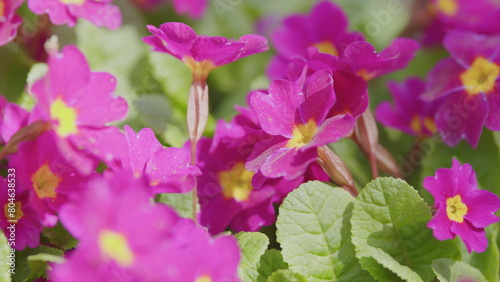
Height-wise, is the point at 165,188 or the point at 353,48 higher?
the point at 353,48

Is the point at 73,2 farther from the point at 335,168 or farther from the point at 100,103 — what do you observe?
the point at 335,168

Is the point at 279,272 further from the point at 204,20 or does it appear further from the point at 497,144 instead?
the point at 204,20

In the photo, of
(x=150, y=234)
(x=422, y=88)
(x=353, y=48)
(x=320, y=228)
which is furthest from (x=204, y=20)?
(x=150, y=234)

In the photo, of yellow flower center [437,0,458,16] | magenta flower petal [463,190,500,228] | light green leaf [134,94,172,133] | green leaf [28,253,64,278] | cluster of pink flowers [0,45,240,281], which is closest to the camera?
cluster of pink flowers [0,45,240,281]

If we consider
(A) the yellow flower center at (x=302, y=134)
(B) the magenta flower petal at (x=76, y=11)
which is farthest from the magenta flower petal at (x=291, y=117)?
(B) the magenta flower petal at (x=76, y=11)

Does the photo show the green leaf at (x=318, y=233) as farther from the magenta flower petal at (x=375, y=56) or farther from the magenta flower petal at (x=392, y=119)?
the magenta flower petal at (x=392, y=119)

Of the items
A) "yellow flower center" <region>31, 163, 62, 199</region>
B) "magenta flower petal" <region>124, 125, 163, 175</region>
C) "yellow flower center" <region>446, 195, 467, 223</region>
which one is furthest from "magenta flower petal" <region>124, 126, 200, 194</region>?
"yellow flower center" <region>446, 195, 467, 223</region>

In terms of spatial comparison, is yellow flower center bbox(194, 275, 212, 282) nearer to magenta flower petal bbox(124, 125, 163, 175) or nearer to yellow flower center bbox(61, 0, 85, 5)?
magenta flower petal bbox(124, 125, 163, 175)
